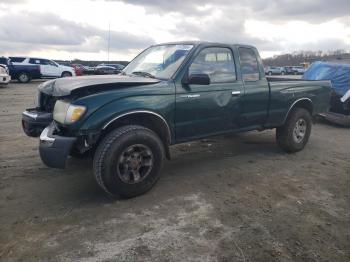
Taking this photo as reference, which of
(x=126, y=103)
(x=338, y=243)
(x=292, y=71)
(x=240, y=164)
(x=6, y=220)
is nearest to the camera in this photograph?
(x=338, y=243)

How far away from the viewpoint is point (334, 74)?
9.78 m

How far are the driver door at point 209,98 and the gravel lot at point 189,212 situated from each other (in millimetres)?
699

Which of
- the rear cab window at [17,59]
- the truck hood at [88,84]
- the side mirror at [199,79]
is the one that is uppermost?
the rear cab window at [17,59]

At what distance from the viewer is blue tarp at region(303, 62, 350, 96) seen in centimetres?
938

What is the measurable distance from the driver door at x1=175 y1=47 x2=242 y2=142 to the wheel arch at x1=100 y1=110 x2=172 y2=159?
185mm

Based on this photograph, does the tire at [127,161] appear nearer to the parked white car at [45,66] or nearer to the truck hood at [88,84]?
the truck hood at [88,84]

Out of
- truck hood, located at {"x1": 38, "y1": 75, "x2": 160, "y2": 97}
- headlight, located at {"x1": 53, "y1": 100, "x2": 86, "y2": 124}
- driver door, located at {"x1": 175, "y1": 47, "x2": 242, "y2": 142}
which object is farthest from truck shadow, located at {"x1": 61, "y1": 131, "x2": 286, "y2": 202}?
truck hood, located at {"x1": 38, "y1": 75, "x2": 160, "y2": 97}

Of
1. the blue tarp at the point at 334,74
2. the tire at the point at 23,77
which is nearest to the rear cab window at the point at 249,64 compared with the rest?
the blue tarp at the point at 334,74

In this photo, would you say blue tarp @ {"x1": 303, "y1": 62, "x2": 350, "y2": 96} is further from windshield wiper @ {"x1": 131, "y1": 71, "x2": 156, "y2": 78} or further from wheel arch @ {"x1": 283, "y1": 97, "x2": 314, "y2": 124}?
windshield wiper @ {"x1": 131, "y1": 71, "x2": 156, "y2": 78}

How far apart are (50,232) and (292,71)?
5328cm

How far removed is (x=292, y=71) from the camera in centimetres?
5244

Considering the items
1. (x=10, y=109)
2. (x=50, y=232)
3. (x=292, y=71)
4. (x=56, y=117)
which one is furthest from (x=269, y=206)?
(x=292, y=71)

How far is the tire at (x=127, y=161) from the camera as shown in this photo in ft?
12.8

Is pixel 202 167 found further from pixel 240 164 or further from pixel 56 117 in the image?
pixel 56 117
